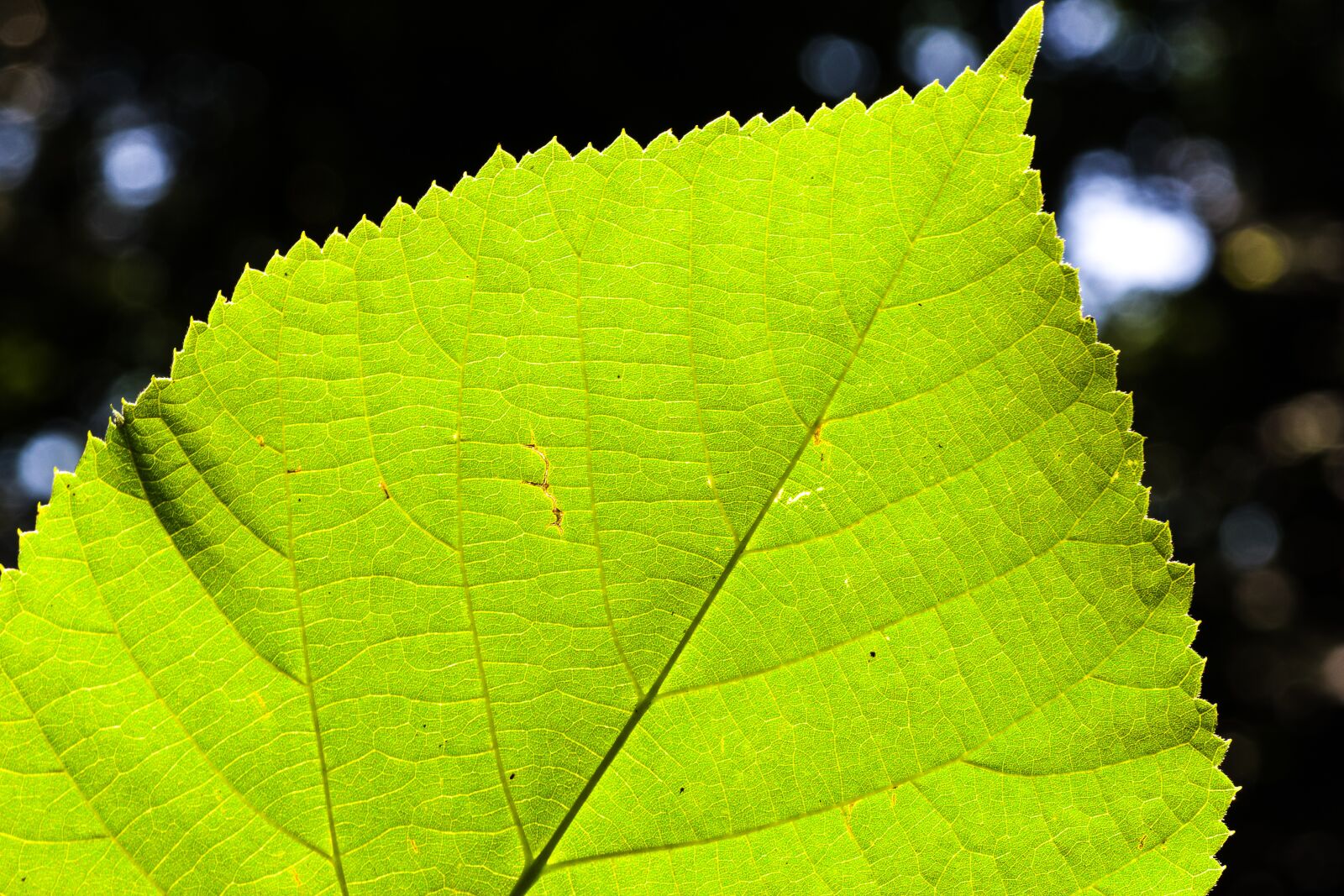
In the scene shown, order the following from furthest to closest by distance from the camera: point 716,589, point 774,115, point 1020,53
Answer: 1. point 774,115
2. point 716,589
3. point 1020,53

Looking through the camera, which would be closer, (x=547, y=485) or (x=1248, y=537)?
(x=547, y=485)

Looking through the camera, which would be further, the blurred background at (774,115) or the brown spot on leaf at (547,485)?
the blurred background at (774,115)

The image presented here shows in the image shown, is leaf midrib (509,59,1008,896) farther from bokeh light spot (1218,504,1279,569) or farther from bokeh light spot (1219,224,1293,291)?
bokeh light spot (1219,224,1293,291)

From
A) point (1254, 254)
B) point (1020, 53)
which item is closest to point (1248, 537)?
point (1254, 254)

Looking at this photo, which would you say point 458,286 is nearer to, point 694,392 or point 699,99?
point 694,392

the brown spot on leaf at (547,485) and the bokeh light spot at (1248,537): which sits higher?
the bokeh light spot at (1248,537)

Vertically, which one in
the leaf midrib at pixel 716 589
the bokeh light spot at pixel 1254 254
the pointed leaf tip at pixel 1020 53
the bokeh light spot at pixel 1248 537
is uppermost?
the bokeh light spot at pixel 1254 254

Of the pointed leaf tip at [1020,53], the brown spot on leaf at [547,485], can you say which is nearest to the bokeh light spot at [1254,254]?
the pointed leaf tip at [1020,53]

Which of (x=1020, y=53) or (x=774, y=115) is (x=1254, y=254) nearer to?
(x=774, y=115)

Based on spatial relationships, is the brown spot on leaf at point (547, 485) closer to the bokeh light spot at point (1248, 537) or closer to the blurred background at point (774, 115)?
the blurred background at point (774, 115)

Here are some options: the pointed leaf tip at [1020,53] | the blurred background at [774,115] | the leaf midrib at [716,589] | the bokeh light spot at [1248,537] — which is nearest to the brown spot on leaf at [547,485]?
the leaf midrib at [716,589]

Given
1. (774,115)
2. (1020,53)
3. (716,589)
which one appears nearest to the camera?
(1020,53)
